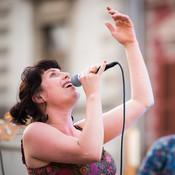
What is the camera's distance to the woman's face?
4.67ft

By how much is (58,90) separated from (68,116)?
0.12 meters

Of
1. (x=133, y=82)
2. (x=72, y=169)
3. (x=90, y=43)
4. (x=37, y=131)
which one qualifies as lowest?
(x=90, y=43)

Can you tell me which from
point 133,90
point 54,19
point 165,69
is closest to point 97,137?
point 133,90

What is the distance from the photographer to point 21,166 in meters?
1.76

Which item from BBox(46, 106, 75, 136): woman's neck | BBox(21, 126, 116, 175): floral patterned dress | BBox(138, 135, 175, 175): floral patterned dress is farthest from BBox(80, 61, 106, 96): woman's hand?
BBox(138, 135, 175, 175): floral patterned dress

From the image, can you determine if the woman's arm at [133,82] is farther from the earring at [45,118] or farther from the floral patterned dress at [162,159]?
the floral patterned dress at [162,159]

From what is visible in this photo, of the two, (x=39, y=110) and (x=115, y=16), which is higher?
(x=115, y=16)

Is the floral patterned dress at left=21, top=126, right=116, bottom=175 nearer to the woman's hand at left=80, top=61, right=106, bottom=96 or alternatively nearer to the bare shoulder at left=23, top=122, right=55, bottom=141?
the bare shoulder at left=23, top=122, right=55, bottom=141

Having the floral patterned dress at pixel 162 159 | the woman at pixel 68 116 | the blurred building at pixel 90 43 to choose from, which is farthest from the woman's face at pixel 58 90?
the blurred building at pixel 90 43

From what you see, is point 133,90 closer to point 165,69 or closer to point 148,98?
point 148,98

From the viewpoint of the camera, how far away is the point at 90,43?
6512 mm

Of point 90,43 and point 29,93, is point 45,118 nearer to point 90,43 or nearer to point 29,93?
point 29,93

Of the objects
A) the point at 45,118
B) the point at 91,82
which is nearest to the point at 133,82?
the point at 91,82

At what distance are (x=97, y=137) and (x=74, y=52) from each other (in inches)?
218
